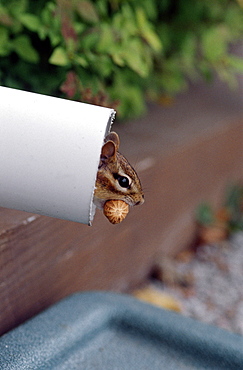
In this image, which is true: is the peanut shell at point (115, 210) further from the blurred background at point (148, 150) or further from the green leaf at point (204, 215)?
the green leaf at point (204, 215)

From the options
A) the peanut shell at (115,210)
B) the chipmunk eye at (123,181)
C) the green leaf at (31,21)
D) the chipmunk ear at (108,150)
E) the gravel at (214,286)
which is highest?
the green leaf at (31,21)

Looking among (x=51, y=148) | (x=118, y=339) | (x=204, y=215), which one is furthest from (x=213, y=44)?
(x=51, y=148)

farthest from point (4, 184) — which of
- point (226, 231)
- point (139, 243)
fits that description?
point (226, 231)

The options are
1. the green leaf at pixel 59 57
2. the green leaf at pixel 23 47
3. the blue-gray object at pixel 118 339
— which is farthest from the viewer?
the green leaf at pixel 23 47

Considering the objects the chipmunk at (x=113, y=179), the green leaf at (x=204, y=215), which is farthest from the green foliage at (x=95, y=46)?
the green leaf at (x=204, y=215)

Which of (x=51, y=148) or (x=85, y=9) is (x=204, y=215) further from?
(x=51, y=148)

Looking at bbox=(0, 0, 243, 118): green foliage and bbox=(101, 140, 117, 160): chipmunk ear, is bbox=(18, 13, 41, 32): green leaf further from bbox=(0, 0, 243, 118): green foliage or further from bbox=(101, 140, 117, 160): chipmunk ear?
bbox=(101, 140, 117, 160): chipmunk ear

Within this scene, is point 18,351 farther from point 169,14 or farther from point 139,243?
point 169,14
